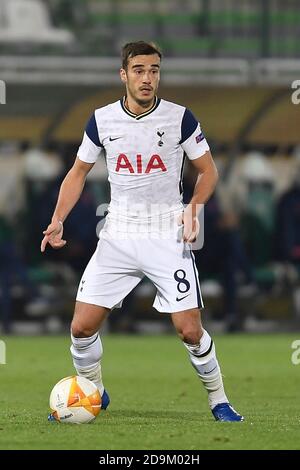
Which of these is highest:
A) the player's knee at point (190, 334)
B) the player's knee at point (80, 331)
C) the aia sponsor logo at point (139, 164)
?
the aia sponsor logo at point (139, 164)

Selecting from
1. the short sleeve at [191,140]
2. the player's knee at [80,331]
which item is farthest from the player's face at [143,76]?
the player's knee at [80,331]

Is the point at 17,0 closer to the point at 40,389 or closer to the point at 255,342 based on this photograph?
the point at 255,342

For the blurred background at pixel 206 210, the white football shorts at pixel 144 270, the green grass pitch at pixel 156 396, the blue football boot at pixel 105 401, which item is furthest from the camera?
the blurred background at pixel 206 210

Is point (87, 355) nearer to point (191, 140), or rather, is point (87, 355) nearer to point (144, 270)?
point (144, 270)

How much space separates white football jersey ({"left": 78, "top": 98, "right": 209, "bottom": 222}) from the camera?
8516mm

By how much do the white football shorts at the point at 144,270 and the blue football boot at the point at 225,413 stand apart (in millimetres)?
680

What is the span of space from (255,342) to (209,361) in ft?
29.0

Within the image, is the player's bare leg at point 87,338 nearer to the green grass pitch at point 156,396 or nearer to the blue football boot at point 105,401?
the blue football boot at point 105,401

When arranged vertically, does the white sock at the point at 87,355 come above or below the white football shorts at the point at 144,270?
below

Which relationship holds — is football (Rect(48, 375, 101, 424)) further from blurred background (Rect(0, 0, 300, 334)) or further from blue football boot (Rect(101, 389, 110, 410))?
blurred background (Rect(0, 0, 300, 334))

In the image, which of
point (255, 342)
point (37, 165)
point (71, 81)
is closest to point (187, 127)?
point (255, 342)

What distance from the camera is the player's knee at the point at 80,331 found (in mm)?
8594

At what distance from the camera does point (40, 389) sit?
452 inches

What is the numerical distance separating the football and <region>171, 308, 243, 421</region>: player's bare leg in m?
0.68
